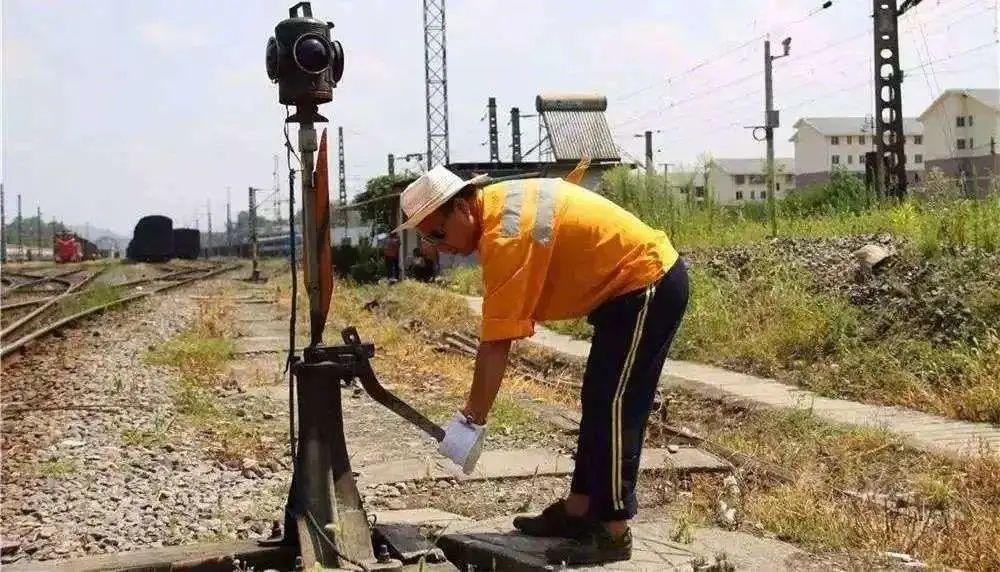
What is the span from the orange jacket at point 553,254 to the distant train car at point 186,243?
183 ft

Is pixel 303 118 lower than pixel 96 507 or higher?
higher

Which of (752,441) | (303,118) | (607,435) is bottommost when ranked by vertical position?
(752,441)

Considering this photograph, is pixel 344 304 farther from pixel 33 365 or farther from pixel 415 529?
pixel 415 529

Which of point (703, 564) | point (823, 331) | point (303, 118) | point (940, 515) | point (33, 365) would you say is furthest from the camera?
point (33, 365)

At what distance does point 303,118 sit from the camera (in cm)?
418

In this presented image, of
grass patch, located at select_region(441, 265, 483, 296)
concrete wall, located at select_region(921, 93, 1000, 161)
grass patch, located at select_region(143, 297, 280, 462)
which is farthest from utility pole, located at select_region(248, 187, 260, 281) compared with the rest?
concrete wall, located at select_region(921, 93, 1000, 161)

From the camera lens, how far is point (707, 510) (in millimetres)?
4770

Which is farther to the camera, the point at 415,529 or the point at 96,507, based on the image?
the point at 96,507

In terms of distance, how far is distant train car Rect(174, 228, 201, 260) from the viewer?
188 ft

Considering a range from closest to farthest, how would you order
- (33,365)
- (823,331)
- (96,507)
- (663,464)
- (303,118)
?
(303,118) → (96,507) → (663,464) → (823,331) → (33,365)

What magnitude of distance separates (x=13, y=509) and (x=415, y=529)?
2433 millimetres

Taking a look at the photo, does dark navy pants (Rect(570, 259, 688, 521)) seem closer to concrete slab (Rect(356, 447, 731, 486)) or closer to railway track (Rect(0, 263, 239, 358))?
concrete slab (Rect(356, 447, 731, 486))

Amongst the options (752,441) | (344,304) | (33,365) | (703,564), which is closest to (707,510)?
(703,564)

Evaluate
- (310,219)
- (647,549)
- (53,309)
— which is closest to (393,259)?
(53,309)
